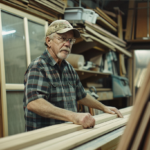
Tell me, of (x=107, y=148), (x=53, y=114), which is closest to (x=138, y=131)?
(x=107, y=148)

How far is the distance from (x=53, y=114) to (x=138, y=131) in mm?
1077

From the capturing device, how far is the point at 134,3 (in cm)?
625

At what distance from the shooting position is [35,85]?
1640 mm

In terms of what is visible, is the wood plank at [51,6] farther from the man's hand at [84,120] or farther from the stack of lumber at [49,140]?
the stack of lumber at [49,140]

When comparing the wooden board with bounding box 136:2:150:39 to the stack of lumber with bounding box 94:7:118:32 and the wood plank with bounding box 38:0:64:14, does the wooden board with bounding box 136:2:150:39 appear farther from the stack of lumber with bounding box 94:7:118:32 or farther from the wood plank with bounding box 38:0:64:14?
the wood plank with bounding box 38:0:64:14

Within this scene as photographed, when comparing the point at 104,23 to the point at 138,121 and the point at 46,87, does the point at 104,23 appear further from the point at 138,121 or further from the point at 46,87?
the point at 138,121

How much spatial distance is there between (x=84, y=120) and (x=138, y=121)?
924 mm

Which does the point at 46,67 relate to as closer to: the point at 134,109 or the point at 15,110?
the point at 15,110

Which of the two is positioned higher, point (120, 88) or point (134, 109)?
point (134, 109)

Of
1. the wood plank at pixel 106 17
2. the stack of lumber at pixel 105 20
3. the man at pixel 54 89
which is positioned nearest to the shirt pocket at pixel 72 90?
the man at pixel 54 89

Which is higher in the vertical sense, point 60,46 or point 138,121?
point 60,46

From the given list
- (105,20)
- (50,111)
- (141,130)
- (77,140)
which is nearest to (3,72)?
(50,111)

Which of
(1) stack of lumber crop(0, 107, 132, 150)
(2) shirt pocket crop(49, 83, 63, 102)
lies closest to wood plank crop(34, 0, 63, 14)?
(2) shirt pocket crop(49, 83, 63, 102)

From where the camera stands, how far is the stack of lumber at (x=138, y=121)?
48 cm
